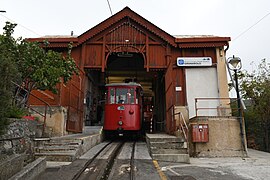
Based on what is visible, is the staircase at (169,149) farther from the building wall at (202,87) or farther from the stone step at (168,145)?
the building wall at (202,87)

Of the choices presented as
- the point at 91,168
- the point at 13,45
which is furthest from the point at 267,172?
the point at 13,45

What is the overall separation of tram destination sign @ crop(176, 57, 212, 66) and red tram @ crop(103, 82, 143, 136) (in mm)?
3148

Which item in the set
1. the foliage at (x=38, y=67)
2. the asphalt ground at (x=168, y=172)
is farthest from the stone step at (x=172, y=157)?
the foliage at (x=38, y=67)

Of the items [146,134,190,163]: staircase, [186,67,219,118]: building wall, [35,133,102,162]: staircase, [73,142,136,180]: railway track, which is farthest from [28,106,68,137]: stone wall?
[186,67,219,118]: building wall

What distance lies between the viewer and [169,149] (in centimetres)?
768

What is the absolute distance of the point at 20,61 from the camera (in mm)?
7695

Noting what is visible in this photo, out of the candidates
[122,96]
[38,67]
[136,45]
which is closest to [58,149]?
[38,67]

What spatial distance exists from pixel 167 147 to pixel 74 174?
3.84 metres

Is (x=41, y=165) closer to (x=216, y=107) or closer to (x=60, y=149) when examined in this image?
(x=60, y=149)

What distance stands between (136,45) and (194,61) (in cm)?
370

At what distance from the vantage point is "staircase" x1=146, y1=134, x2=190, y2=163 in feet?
23.8

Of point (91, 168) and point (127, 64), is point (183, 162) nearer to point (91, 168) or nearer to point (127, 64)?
point (91, 168)

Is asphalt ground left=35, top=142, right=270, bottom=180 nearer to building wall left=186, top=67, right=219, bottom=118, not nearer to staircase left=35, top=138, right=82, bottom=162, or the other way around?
staircase left=35, top=138, right=82, bottom=162

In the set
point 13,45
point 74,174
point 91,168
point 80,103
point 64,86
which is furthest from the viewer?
point 80,103
